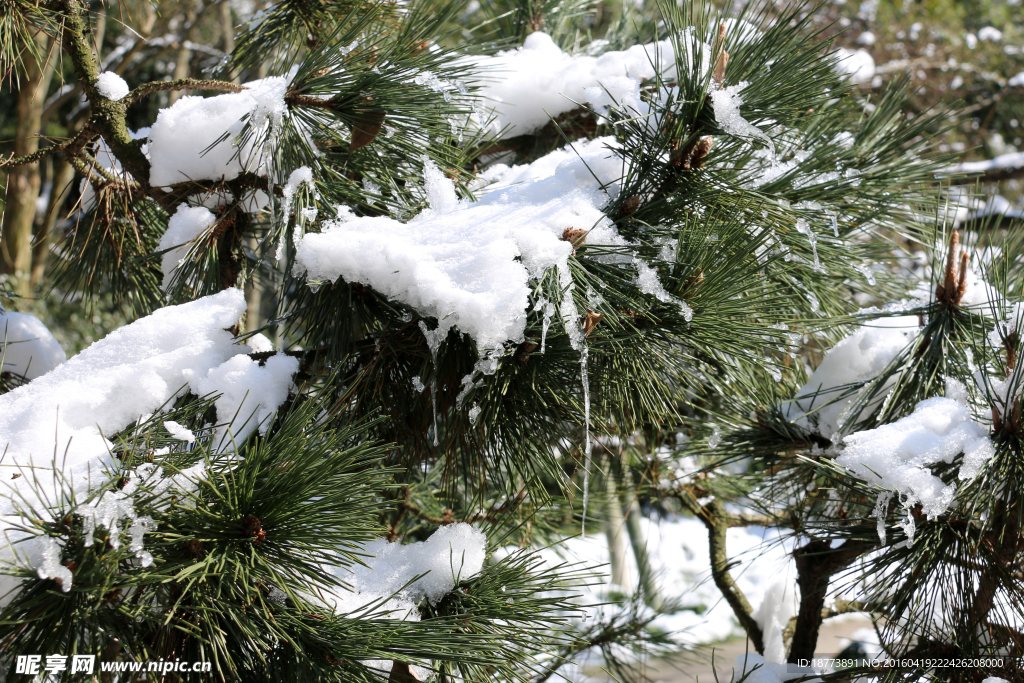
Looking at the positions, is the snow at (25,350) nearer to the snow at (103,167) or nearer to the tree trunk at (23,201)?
the snow at (103,167)

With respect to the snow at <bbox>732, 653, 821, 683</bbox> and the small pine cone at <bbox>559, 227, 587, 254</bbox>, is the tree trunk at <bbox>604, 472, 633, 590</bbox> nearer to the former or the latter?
the snow at <bbox>732, 653, 821, 683</bbox>

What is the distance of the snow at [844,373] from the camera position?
904 millimetres

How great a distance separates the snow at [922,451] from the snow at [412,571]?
1.42 feet

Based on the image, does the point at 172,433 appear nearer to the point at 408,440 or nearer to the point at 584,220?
the point at 408,440

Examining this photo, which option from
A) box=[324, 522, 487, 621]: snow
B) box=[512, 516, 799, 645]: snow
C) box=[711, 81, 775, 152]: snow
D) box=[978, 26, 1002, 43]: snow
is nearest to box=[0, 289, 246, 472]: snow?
box=[324, 522, 487, 621]: snow

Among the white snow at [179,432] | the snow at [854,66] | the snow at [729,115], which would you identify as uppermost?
the snow at [854,66]

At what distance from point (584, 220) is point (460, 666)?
474 mm

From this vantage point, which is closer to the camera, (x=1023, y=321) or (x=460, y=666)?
(x=460, y=666)

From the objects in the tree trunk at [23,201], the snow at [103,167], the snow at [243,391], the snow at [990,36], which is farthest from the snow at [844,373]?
the snow at [990,36]

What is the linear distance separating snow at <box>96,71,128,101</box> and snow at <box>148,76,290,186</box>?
0.05 metres

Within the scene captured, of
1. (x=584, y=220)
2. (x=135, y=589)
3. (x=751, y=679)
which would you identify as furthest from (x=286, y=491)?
(x=751, y=679)

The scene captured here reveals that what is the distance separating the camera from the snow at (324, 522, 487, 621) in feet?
2.26

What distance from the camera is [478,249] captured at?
2.20 feet

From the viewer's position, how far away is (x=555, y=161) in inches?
35.8
